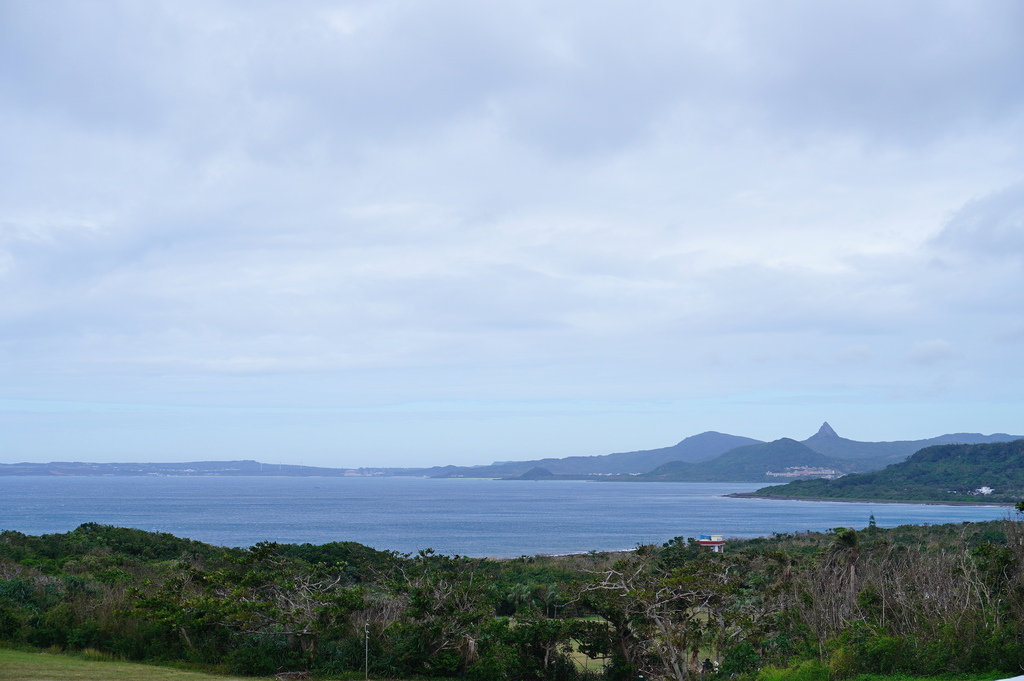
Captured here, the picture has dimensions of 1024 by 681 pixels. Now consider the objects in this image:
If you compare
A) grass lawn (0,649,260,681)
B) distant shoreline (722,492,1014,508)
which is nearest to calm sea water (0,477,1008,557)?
distant shoreline (722,492,1014,508)

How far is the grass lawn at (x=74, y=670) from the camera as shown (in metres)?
12.6

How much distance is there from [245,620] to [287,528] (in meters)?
62.5

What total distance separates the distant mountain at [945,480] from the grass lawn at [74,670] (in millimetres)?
124963

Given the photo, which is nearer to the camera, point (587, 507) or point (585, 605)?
point (585, 605)

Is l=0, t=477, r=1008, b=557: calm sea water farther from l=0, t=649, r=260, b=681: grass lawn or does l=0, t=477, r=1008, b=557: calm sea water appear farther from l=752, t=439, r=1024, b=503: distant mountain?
l=0, t=649, r=260, b=681: grass lawn

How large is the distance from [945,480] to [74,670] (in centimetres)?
14946

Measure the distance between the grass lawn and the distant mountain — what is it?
410 feet

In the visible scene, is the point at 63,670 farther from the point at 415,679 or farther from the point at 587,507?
the point at 587,507

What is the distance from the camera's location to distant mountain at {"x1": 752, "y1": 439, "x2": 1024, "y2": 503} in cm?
12525

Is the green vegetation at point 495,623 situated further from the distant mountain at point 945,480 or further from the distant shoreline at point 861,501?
the distant mountain at point 945,480

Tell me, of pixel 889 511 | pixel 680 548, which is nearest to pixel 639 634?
pixel 680 548

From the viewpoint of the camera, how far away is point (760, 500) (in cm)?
15125

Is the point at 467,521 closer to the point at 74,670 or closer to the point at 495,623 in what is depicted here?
the point at 495,623

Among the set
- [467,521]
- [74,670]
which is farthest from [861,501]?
[74,670]
